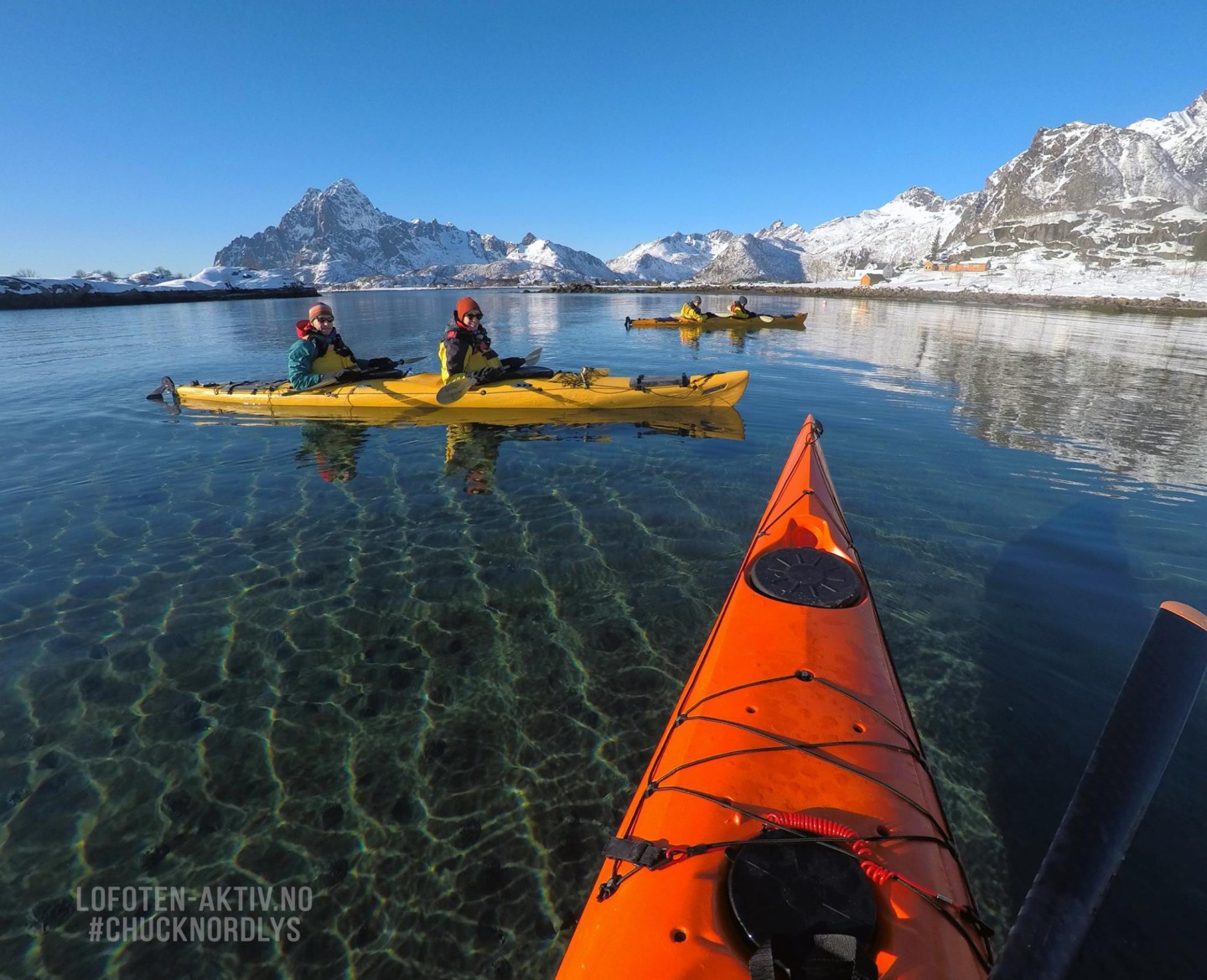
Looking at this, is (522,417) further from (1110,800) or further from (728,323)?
(728,323)

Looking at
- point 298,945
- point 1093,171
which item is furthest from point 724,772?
point 1093,171

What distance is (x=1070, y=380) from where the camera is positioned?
19.5 m

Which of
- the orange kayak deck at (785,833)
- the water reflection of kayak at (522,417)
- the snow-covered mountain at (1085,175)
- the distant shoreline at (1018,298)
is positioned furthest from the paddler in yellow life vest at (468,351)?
the snow-covered mountain at (1085,175)

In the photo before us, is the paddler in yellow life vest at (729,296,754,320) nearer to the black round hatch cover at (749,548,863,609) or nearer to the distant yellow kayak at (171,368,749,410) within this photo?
the distant yellow kayak at (171,368,749,410)

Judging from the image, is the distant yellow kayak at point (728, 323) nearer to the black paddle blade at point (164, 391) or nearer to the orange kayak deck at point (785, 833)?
the black paddle blade at point (164, 391)

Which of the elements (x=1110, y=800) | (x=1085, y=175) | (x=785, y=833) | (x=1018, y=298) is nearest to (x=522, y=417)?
(x=785, y=833)

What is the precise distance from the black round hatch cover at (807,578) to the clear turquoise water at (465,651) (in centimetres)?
145

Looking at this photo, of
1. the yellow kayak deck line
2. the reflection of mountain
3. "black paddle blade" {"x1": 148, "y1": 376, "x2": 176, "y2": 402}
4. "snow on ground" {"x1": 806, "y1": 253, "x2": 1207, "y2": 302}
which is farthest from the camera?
"snow on ground" {"x1": 806, "y1": 253, "x2": 1207, "y2": 302}

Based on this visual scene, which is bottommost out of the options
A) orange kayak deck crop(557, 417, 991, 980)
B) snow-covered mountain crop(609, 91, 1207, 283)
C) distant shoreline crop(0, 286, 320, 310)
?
orange kayak deck crop(557, 417, 991, 980)

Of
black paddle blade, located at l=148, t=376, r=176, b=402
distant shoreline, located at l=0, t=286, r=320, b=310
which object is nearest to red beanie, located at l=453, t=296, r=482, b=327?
black paddle blade, located at l=148, t=376, r=176, b=402

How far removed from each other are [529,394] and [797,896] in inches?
494

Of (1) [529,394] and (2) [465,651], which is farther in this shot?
(1) [529,394]

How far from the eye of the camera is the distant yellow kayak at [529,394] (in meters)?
13.6

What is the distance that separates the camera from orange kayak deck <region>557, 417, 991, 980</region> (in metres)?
2.01
